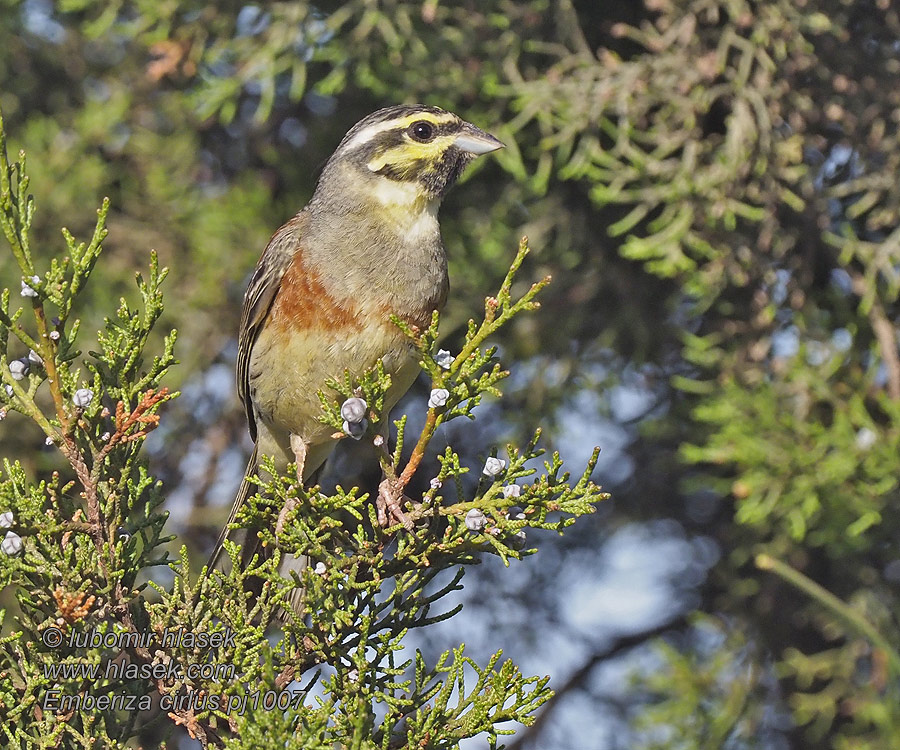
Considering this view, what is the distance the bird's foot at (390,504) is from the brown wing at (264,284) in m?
1.11

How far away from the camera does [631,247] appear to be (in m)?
3.78

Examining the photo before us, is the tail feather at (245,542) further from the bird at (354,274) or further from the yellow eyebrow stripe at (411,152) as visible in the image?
the yellow eyebrow stripe at (411,152)

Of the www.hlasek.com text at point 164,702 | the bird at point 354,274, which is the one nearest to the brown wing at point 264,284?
the bird at point 354,274

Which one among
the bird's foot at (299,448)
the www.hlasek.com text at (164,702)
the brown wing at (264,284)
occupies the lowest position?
the bird's foot at (299,448)

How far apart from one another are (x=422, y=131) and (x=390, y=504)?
1.36 m

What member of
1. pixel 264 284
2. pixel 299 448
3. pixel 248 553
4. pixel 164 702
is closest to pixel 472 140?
pixel 264 284

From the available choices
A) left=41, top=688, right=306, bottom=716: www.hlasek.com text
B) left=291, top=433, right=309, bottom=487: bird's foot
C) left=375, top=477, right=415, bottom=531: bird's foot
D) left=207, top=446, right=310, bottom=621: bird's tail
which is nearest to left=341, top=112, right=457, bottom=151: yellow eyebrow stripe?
left=291, top=433, right=309, bottom=487: bird's foot

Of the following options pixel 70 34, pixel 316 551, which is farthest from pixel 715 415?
pixel 70 34

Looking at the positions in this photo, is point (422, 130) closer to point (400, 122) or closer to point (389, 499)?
point (400, 122)

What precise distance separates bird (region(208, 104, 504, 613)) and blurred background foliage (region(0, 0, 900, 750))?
56cm

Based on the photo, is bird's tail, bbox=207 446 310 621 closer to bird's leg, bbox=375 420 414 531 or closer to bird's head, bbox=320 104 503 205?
bird's leg, bbox=375 420 414 531

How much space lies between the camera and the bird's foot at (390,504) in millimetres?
2504

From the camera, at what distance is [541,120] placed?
13.0ft

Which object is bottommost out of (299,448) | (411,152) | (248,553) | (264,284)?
(248,553)
